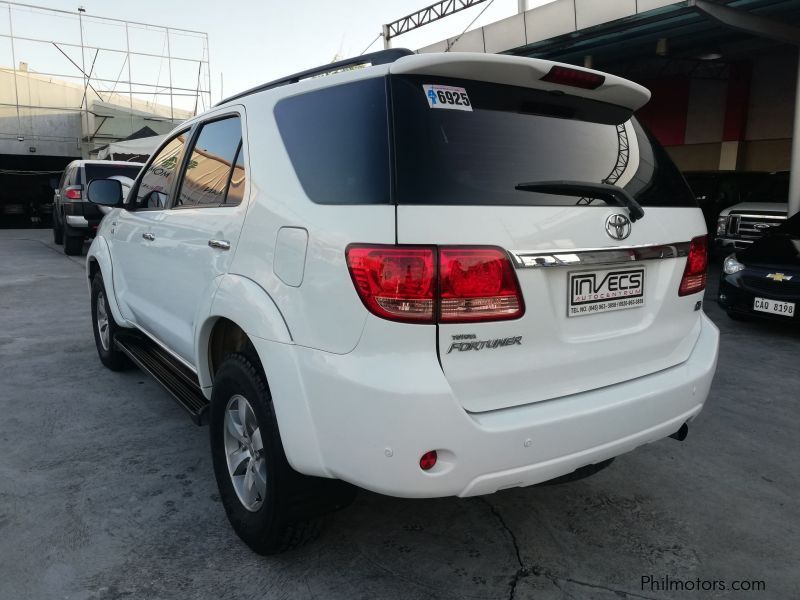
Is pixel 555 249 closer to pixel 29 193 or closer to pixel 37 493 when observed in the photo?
pixel 37 493

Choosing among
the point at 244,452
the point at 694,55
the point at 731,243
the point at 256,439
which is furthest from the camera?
the point at 694,55

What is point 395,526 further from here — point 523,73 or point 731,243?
point 731,243

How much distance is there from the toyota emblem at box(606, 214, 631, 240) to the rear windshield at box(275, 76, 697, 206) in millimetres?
80

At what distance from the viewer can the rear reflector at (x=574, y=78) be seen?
2204 mm

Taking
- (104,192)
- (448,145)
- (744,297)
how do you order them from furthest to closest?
(744,297)
(104,192)
(448,145)

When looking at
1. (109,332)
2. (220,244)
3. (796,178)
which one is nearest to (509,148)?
(220,244)

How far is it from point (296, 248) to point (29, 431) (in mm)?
2600

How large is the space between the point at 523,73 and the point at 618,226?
24.4 inches

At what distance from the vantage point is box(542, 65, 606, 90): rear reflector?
2204mm

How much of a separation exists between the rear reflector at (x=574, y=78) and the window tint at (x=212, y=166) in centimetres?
127

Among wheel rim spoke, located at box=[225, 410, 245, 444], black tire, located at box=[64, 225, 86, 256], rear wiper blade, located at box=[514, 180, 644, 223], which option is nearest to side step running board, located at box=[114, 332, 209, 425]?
wheel rim spoke, located at box=[225, 410, 245, 444]

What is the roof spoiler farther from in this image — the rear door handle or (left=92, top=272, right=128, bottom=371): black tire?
(left=92, top=272, right=128, bottom=371): black tire
